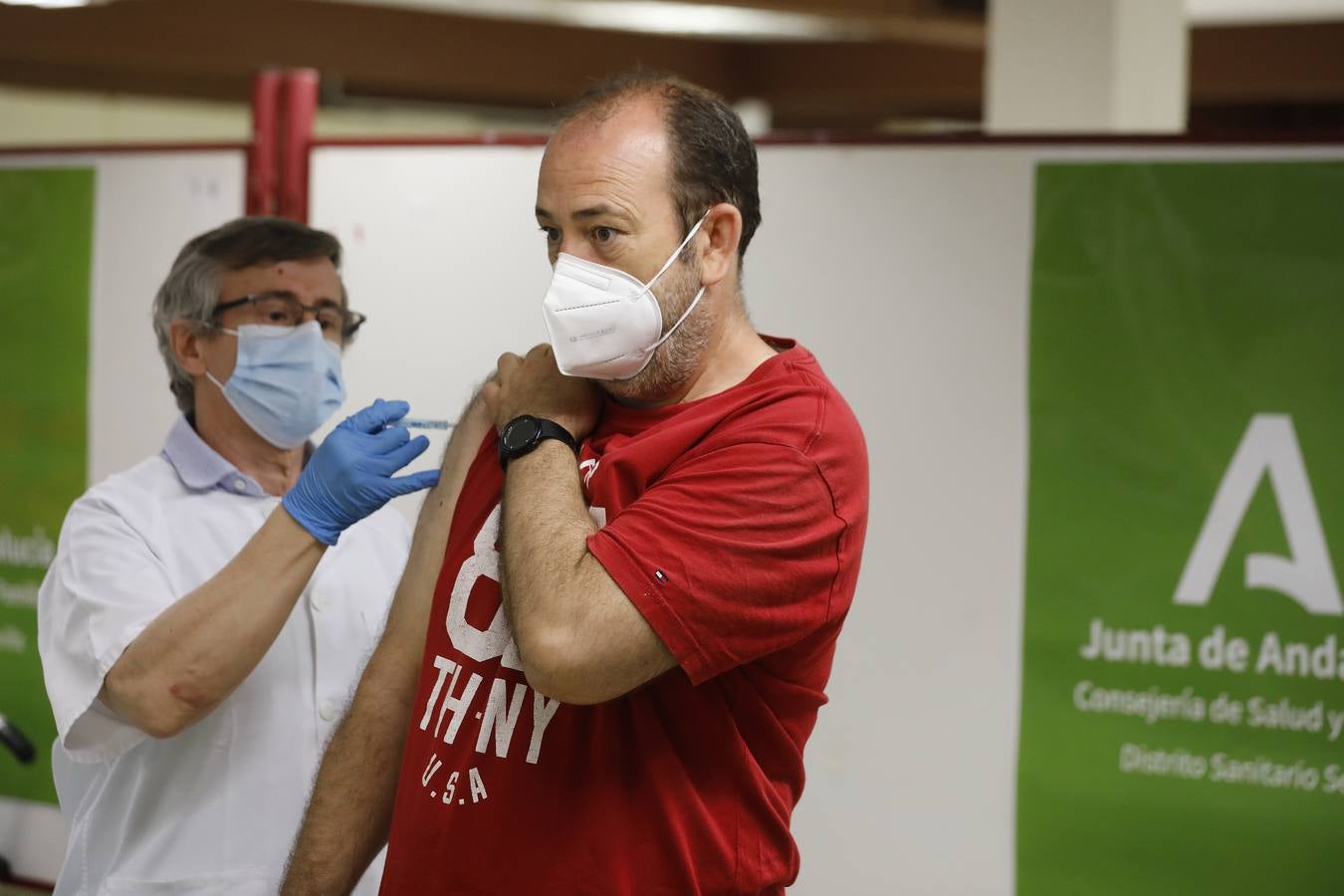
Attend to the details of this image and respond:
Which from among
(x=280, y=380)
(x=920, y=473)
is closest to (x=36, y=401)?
(x=280, y=380)

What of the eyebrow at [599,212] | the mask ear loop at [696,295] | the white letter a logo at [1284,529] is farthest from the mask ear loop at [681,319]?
the white letter a logo at [1284,529]

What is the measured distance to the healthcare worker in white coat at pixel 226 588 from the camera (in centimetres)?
181

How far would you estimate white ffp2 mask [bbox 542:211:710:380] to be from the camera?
4.79 ft

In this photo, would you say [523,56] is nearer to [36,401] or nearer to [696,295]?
[36,401]

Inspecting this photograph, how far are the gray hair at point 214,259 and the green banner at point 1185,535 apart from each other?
3.85 feet

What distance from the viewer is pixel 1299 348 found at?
7.59ft

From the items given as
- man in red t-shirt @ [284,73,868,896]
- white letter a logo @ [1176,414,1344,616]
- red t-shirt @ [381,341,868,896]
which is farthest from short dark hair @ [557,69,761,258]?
white letter a logo @ [1176,414,1344,616]

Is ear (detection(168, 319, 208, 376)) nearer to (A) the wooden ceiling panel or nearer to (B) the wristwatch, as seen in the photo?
(B) the wristwatch

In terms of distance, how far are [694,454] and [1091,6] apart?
251 cm

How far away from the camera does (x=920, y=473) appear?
2512mm

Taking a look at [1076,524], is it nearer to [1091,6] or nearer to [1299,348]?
[1299,348]

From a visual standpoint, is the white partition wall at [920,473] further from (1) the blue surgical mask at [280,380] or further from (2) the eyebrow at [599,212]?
(2) the eyebrow at [599,212]

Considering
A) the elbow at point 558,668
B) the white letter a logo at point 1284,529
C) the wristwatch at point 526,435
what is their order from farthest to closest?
the white letter a logo at point 1284,529, the wristwatch at point 526,435, the elbow at point 558,668

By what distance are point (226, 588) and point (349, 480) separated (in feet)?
0.68
